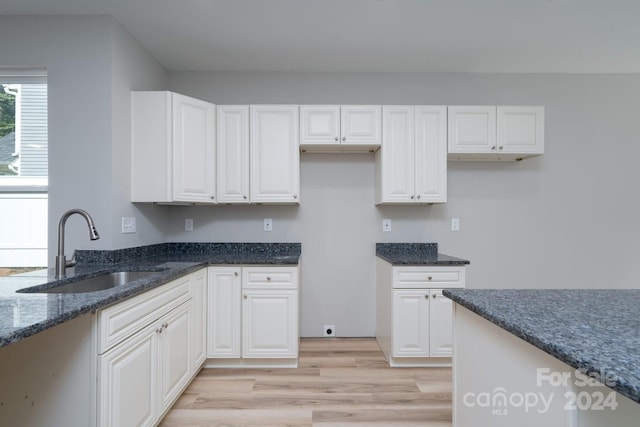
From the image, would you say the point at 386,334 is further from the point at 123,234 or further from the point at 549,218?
the point at 123,234

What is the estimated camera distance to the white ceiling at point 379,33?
6.85ft

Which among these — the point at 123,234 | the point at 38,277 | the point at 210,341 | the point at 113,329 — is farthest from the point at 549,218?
the point at 38,277

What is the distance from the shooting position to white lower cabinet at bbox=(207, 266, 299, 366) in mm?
2418

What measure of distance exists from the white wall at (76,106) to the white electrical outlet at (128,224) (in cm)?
14

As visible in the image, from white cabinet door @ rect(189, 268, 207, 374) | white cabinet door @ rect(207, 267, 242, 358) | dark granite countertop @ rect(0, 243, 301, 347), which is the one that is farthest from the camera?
white cabinet door @ rect(207, 267, 242, 358)

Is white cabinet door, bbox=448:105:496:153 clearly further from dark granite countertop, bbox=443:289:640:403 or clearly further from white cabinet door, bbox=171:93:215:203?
white cabinet door, bbox=171:93:215:203

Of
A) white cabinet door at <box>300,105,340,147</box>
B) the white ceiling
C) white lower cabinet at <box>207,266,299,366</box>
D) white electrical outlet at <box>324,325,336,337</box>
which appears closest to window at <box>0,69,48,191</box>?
the white ceiling

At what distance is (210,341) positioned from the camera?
2.42 metres

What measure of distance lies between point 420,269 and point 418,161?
0.94m

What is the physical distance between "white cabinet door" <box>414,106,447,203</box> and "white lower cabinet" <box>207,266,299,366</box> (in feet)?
4.45

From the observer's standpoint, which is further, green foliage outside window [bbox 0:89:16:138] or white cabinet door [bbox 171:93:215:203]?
white cabinet door [bbox 171:93:215:203]

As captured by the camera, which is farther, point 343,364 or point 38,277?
point 343,364

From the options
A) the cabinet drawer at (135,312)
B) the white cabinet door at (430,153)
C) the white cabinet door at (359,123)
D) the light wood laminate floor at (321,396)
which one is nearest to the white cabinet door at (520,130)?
the white cabinet door at (430,153)

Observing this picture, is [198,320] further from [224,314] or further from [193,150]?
[193,150]
